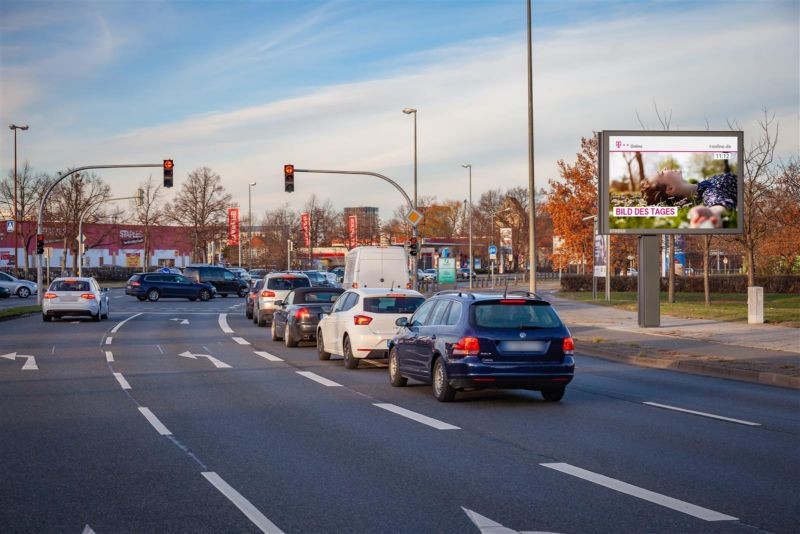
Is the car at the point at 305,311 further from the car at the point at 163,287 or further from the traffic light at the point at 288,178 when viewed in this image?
the car at the point at 163,287

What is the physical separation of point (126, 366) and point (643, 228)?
16.1 m

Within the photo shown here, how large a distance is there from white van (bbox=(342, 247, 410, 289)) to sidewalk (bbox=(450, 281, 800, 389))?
20.3ft

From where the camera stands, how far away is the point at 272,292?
33.0 metres

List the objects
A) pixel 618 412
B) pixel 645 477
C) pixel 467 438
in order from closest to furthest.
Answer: pixel 645 477 → pixel 467 438 → pixel 618 412

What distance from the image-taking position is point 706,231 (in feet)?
95.1

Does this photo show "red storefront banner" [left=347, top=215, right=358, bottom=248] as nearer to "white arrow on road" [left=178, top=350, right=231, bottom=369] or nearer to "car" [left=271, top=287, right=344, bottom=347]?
"car" [left=271, top=287, right=344, bottom=347]

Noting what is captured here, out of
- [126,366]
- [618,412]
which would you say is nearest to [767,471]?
[618,412]

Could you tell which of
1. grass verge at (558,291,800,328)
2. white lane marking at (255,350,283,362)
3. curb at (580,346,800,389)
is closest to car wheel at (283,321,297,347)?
white lane marking at (255,350,283,362)

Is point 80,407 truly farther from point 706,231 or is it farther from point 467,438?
point 706,231

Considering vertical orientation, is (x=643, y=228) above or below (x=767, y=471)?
above

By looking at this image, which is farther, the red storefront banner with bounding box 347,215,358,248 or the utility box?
the red storefront banner with bounding box 347,215,358,248

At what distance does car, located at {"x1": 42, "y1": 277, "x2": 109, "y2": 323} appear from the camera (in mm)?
34094

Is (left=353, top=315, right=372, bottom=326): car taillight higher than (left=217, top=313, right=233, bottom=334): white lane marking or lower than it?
higher

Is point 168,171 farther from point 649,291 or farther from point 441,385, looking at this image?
point 441,385
